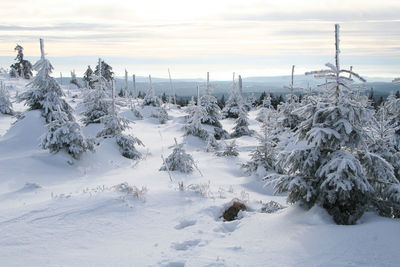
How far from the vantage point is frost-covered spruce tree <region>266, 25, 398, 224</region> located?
19.5 ft

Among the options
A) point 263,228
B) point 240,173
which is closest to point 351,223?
point 263,228

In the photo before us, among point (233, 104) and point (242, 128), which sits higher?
point (233, 104)

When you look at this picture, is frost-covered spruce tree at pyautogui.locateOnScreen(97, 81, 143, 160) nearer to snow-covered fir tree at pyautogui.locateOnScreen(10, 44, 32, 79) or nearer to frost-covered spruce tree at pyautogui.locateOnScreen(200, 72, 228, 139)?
frost-covered spruce tree at pyautogui.locateOnScreen(200, 72, 228, 139)

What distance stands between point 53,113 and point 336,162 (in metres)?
12.4

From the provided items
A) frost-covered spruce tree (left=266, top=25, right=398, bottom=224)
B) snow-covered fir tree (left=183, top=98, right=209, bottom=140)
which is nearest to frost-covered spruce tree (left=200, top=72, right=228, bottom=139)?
snow-covered fir tree (left=183, top=98, right=209, bottom=140)

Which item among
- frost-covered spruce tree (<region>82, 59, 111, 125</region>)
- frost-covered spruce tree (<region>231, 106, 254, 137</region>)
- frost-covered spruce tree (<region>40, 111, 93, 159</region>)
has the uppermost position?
frost-covered spruce tree (<region>82, 59, 111, 125</region>)

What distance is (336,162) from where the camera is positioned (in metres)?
5.93

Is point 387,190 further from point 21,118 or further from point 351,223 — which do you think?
point 21,118

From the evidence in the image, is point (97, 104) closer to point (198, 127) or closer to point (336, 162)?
point (198, 127)

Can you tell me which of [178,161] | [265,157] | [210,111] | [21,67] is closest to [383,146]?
[265,157]

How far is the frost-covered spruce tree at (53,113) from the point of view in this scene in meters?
12.3

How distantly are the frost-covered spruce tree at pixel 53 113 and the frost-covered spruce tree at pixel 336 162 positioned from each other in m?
8.73

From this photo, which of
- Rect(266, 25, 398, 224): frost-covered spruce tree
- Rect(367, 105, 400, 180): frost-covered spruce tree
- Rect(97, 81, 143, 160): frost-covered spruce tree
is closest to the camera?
Rect(266, 25, 398, 224): frost-covered spruce tree

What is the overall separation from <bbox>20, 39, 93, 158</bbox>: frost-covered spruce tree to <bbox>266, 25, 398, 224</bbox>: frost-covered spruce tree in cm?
873
